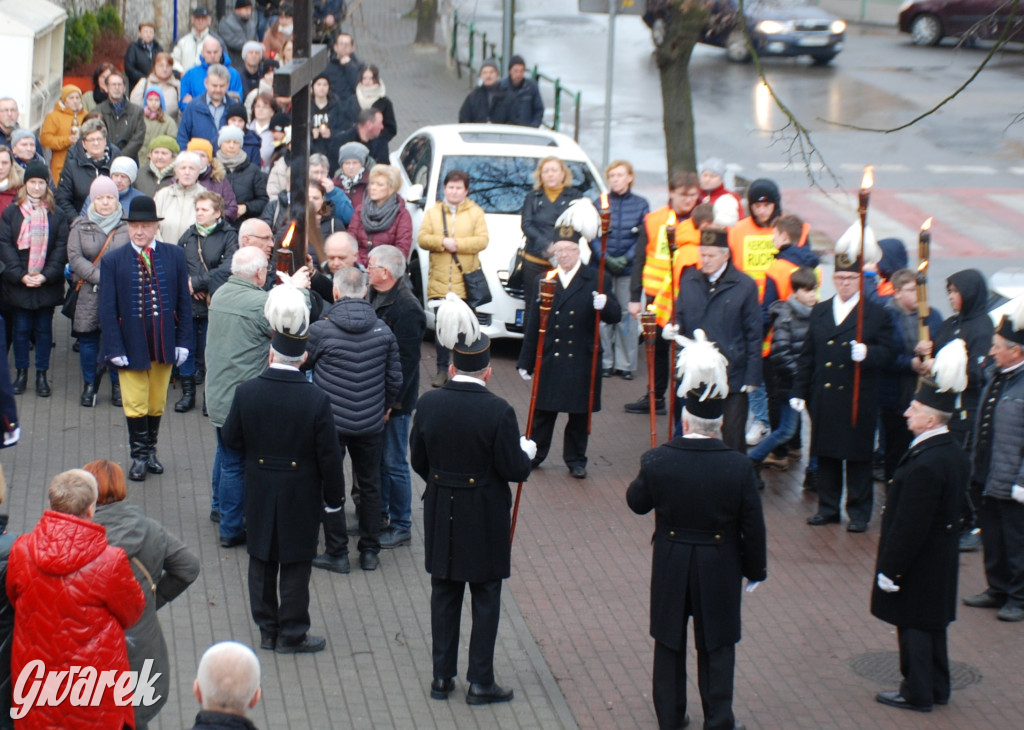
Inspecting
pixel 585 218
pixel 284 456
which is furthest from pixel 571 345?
pixel 284 456

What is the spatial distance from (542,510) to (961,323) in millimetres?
3064

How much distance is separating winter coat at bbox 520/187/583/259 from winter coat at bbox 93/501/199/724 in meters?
6.12

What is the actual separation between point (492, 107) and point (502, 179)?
163 inches

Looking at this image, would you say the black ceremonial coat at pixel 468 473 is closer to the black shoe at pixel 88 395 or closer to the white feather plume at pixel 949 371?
the white feather plume at pixel 949 371

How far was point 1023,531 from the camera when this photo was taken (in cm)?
815

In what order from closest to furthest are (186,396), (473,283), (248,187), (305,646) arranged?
(305,646)
(186,396)
(473,283)
(248,187)

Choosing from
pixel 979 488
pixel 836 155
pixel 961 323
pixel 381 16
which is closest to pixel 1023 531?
pixel 979 488

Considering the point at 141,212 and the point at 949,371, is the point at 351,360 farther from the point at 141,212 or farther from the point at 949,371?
the point at 949,371

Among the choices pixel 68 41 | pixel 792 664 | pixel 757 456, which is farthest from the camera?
pixel 68 41

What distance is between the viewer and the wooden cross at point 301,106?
341 inches

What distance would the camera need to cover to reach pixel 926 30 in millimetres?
32438

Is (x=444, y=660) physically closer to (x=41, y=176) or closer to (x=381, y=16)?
(x=41, y=176)

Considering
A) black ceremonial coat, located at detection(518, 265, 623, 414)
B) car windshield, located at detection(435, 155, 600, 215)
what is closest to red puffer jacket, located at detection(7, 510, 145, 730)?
black ceremonial coat, located at detection(518, 265, 623, 414)

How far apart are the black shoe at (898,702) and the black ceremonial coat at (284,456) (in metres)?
3.01
